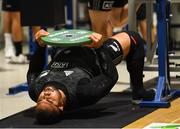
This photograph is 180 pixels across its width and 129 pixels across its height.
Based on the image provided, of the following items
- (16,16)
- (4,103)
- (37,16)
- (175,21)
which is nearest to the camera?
(4,103)

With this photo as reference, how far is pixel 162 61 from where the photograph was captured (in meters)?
3.61

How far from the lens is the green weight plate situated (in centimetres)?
322

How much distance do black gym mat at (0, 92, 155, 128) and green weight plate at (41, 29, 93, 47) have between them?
0.45 meters

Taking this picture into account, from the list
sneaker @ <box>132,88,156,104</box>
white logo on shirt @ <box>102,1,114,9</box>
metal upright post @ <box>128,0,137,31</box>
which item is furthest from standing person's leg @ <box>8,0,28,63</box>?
sneaker @ <box>132,88,156,104</box>

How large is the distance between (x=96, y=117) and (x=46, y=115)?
39 centimetres

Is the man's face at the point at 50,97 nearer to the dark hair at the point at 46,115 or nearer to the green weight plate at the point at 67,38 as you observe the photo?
the dark hair at the point at 46,115

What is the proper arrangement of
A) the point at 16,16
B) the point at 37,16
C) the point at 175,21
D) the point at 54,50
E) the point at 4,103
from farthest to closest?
1. the point at 16,16
2. the point at 175,21
3. the point at 37,16
4. the point at 4,103
5. the point at 54,50

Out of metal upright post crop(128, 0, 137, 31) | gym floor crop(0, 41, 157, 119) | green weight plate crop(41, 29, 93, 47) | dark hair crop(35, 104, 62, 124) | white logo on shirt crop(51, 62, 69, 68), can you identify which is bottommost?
gym floor crop(0, 41, 157, 119)

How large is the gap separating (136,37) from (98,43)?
1.36 feet

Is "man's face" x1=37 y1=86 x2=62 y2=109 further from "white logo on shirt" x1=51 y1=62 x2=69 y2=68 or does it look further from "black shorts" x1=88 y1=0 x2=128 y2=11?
"black shorts" x1=88 y1=0 x2=128 y2=11

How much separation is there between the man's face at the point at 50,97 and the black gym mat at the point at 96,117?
6.0 inches

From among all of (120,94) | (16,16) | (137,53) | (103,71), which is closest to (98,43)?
(103,71)

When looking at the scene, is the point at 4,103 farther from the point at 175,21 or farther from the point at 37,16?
the point at 175,21

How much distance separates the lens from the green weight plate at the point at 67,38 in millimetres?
3224
